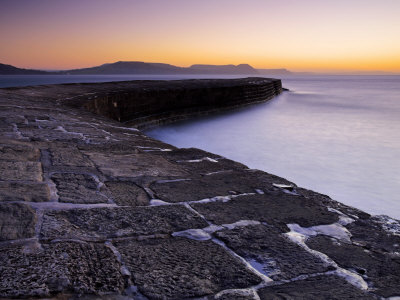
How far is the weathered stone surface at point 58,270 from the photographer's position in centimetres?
107

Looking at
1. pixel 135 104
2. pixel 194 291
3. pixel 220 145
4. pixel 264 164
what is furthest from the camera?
pixel 135 104

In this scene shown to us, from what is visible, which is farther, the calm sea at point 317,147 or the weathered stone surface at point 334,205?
the calm sea at point 317,147

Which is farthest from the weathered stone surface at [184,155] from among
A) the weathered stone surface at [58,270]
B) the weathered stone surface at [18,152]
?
the weathered stone surface at [58,270]

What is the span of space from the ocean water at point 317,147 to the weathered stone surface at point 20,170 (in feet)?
12.6

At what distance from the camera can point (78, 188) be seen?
1.94 m

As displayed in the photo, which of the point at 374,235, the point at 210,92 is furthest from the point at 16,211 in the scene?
the point at 210,92

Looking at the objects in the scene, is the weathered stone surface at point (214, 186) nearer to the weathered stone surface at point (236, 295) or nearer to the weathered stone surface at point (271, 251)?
the weathered stone surface at point (271, 251)

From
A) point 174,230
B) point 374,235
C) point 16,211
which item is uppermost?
point 16,211

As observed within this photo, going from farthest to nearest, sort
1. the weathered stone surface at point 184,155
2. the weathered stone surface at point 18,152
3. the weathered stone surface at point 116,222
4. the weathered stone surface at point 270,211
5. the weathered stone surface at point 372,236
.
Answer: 1. the weathered stone surface at point 184,155
2. the weathered stone surface at point 18,152
3. the weathered stone surface at point 270,211
4. the weathered stone surface at point 372,236
5. the weathered stone surface at point 116,222

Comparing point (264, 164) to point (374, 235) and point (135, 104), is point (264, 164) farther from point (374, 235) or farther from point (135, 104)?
point (374, 235)

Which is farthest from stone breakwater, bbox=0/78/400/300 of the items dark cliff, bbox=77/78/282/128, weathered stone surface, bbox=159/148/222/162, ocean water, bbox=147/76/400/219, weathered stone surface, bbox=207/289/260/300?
dark cliff, bbox=77/78/282/128

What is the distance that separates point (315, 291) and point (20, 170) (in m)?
1.69

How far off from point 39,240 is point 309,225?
1192 mm

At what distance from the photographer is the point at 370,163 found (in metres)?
6.86
